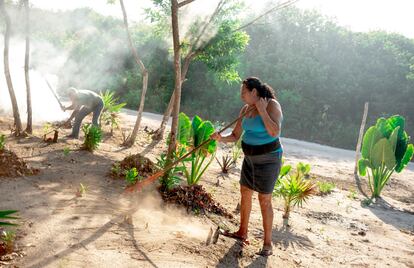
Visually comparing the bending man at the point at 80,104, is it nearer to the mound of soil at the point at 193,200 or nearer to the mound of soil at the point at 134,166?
the mound of soil at the point at 134,166

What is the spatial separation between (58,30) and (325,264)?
115 ft

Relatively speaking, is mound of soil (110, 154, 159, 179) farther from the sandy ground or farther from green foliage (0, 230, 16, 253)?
green foliage (0, 230, 16, 253)

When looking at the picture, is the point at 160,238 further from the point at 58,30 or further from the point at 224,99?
the point at 58,30

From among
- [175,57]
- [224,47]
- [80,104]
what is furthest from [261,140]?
[224,47]

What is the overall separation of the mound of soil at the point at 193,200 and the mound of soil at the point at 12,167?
186cm

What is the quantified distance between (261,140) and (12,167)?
11.3 ft

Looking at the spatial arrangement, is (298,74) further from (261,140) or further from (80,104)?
(261,140)

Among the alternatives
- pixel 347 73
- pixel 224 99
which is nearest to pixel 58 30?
pixel 224 99

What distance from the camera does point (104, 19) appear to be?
3500 cm

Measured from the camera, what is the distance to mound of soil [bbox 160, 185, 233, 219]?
495 cm

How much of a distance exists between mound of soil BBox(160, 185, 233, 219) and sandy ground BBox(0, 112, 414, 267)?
16 centimetres

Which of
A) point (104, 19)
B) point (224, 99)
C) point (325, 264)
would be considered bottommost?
point (325, 264)

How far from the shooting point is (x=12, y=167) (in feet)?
16.9

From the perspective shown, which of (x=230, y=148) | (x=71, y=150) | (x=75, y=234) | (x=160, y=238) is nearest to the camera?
(x=75, y=234)
